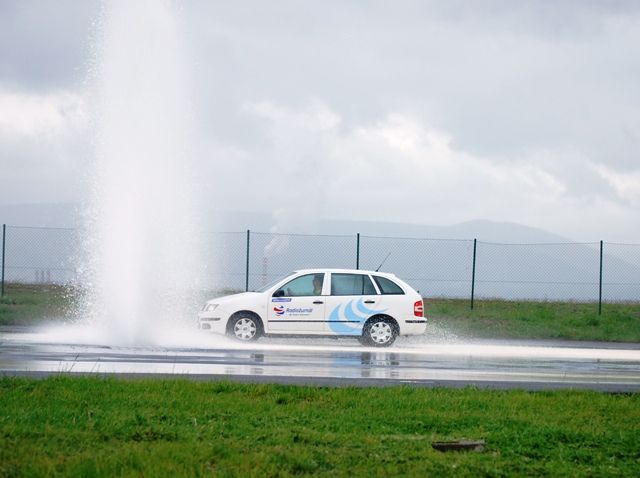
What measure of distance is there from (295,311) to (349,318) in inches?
45.4

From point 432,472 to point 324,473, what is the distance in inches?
34.6

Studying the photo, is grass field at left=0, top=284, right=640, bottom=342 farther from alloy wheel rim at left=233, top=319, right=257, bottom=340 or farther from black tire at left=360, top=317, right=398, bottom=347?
alloy wheel rim at left=233, top=319, right=257, bottom=340

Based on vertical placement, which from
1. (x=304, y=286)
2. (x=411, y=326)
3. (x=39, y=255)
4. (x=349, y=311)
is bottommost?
(x=411, y=326)

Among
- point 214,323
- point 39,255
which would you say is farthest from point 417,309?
point 39,255

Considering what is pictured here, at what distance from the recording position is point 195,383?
13.0 m

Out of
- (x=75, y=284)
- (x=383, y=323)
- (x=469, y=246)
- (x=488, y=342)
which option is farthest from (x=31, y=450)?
(x=75, y=284)

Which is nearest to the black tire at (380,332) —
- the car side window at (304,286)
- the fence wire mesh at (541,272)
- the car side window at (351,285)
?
the car side window at (351,285)

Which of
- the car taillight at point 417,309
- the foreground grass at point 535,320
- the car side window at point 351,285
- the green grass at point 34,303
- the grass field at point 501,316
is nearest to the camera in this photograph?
the car taillight at point 417,309

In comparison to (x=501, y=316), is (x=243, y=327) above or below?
below

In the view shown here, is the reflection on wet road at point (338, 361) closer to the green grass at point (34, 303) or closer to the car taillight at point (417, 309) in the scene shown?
the car taillight at point (417, 309)

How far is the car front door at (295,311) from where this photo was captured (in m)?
22.1

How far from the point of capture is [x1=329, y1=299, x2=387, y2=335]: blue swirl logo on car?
22.2 metres

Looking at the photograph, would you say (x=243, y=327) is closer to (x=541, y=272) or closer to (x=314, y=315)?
(x=314, y=315)

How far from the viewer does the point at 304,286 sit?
2242 centimetres
